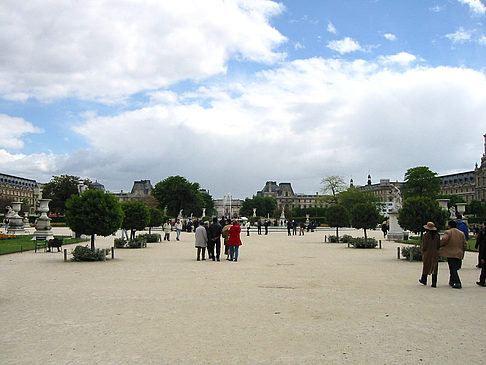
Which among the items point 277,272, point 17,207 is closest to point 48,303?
point 277,272

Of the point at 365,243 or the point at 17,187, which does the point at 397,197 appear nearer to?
the point at 365,243

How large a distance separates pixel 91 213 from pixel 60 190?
194 ft

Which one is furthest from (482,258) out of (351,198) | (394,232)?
(351,198)

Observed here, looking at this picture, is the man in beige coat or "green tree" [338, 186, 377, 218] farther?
→ "green tree" [338, 186, 377, 218]

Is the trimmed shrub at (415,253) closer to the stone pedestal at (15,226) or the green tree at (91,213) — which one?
the green tree at (91,213)

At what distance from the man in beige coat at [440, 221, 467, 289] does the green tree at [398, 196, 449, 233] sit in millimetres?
7212

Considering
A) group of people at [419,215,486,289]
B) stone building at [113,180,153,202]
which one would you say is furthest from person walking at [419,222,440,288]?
stone building at [113,180,153,202]

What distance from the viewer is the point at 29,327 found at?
7.69m

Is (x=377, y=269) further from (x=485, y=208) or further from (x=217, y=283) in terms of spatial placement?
(x=485, y=208)

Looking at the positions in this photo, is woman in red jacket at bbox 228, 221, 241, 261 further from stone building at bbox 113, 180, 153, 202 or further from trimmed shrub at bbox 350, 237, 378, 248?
stone building at bbox 113, 180, 153, 202

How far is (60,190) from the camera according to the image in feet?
240

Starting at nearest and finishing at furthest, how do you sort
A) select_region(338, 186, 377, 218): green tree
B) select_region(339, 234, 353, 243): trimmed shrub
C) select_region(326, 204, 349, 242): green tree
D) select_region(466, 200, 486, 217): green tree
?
select_region(339, 234, 353, 243): trimmed shrub, select_region(326, 204, 349, 242): green tree, select_region(338, 186, 377, 218): green tree, select_region(466, 200, 486, 217): green tree

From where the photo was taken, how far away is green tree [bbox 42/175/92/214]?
72.6 meters

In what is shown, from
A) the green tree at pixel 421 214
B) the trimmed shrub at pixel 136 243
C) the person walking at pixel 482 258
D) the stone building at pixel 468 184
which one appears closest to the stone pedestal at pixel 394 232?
the green tree at pixel 421 214
